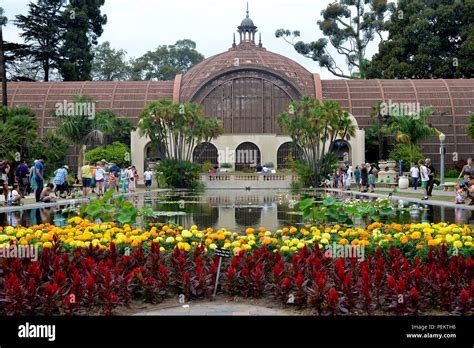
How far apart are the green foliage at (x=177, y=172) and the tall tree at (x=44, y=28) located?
28.7m

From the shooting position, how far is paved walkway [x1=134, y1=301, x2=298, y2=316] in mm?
6832

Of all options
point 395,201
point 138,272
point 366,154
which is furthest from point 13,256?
point 366,154

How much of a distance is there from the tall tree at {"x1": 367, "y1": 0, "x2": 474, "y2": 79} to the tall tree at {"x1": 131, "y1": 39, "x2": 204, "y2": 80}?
36.7m

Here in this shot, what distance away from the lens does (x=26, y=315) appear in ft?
21.4

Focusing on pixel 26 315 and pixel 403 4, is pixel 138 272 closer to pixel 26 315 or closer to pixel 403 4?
pixel 26 315

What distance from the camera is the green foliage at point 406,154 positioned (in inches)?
2014

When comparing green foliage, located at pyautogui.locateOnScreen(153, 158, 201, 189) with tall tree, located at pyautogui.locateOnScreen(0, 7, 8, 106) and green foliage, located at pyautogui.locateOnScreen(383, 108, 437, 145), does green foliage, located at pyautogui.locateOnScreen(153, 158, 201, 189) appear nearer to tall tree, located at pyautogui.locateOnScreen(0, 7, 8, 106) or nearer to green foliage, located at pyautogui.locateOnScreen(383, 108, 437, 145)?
tall tree, located at pyautogui.locateOnScreen(0, 7, 8, 106)

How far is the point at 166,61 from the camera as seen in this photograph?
97125 mm

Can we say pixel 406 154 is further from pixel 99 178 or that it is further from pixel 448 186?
pixel 99 178

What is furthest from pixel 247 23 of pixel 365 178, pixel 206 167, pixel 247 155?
pixel 365 178

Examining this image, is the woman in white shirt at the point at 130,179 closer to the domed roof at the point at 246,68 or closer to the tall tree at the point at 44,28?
the domed roof at the point at 246,68

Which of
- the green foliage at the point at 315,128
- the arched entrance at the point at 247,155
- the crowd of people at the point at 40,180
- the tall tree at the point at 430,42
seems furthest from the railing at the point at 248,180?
the tall tree at the point at 430,42

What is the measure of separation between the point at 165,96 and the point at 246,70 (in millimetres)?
8003

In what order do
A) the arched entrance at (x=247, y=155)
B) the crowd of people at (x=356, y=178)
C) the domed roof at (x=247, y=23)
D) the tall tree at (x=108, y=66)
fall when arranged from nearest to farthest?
1. the crowd of people at (x=356, y=178)
2. the arched entrance at (x=247, y=155)
3. the domed roof at (x=247, y=23)
4. the tall tree at (x=108, y=66)
